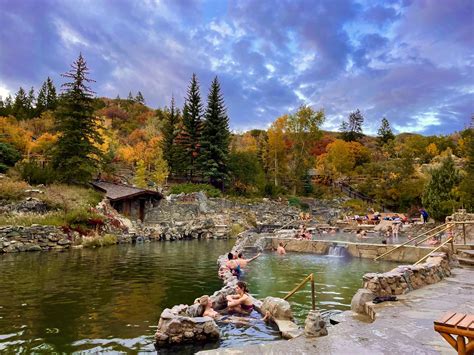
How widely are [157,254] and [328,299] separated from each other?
10.8 metres

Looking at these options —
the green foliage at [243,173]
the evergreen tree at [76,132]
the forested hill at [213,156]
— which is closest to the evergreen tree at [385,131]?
the forested hill at [213,156]

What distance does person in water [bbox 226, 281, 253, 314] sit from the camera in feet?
29.0

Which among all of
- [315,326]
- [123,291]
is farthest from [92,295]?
[315,326]

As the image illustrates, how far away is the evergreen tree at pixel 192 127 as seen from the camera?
39500mm

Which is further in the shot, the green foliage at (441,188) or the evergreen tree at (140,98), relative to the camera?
the evergreen tree at (140,98)

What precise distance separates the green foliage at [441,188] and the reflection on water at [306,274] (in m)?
13.7

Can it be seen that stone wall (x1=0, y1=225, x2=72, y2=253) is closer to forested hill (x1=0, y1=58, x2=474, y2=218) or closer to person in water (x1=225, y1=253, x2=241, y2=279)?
forested hill (x1=0, y1=58, x2=474, y2=218)

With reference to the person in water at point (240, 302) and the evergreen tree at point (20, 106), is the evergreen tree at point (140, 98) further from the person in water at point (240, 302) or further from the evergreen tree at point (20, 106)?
the person in water at point (240, 302)

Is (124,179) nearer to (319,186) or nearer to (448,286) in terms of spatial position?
(319,186)

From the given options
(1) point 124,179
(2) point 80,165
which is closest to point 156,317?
(2) point 80,165

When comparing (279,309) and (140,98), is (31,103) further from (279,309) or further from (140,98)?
(279,309)

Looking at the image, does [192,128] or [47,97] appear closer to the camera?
[192,128]

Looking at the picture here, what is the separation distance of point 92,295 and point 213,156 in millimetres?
28603

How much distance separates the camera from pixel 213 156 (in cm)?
3822
